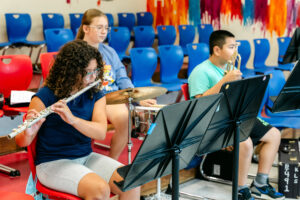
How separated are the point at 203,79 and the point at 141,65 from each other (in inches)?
77.1

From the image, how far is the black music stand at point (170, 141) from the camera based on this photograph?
5.63 ft

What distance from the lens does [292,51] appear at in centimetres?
491

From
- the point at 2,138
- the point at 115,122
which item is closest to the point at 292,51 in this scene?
the point at 115,122

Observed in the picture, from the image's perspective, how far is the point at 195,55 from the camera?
215 inches

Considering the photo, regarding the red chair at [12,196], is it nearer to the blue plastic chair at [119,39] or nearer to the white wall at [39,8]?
the blue plastic chair at [119,39]

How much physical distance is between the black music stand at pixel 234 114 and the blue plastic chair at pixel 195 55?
2.92m

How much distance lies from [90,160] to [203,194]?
1353 millimetres

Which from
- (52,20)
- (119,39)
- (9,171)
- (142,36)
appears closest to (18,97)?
(9,171)

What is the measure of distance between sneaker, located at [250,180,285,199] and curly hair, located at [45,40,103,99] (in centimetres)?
181

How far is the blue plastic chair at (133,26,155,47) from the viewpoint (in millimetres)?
7035

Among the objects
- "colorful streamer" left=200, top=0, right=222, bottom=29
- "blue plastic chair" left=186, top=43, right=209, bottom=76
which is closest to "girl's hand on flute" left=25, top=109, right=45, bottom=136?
"blue plastic chair" left=186, top=43, right=209, bottom=76

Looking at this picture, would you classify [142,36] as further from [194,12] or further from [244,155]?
[244,155]

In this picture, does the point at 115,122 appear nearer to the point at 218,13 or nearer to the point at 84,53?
the point at 84,53

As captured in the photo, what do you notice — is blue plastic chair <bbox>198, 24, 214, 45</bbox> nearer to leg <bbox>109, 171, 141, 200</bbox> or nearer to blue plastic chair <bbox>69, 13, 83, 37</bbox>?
blue plastic chair <bbox>69, 13, 83, 37</bbox>
